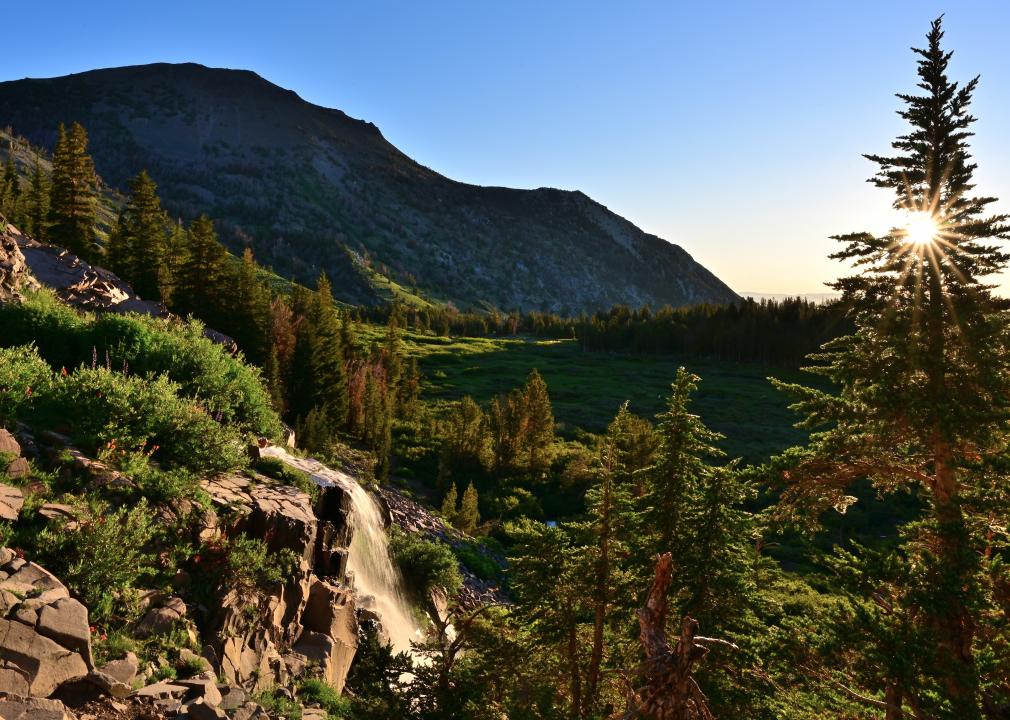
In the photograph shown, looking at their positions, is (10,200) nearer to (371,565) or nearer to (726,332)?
(371,565)

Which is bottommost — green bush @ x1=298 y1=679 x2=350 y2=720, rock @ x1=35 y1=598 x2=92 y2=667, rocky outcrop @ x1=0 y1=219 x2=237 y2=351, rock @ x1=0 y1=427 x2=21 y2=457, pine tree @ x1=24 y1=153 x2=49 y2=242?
green bush @ x1=298 y1=679 x2=350 y2=720

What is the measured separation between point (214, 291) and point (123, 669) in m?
43.9

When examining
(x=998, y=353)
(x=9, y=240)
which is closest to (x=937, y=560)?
(x=998, y=353)

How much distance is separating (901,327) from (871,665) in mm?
6074

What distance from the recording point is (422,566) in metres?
22.8

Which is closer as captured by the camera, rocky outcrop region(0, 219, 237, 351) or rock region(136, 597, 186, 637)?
rock region(136, 597, 186, 637)

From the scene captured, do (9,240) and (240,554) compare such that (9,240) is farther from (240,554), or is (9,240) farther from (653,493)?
(653,493)

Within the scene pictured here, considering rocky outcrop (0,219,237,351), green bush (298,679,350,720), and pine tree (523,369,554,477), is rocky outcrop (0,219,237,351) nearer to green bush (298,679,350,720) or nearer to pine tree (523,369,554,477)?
green bush (298,679,350,720)

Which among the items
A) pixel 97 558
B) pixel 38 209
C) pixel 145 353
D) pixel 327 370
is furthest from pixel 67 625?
pixel 38 209

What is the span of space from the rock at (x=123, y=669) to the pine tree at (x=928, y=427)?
37.0 ft

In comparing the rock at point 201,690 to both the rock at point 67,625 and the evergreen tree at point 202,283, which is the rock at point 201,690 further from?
the evergreen tree at point 202,283

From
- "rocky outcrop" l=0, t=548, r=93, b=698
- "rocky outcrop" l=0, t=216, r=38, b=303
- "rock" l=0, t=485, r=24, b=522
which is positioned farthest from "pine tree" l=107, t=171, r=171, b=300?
"rocky outcrop" l=0, t=548, r=93, b=698

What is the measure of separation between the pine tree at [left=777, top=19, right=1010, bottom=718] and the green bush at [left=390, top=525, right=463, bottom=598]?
1475cm

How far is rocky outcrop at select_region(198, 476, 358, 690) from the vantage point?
1069cm
